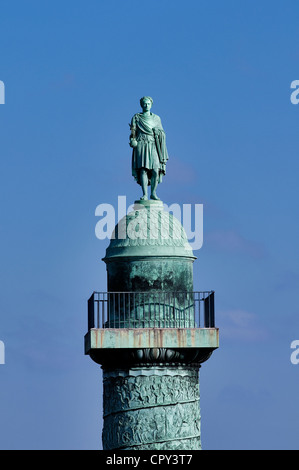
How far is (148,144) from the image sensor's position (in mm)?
85812

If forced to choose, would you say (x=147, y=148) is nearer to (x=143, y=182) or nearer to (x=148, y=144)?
(x=148, y=144)

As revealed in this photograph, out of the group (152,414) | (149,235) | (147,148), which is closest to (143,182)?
(147,148)

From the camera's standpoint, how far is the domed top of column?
84750 mm

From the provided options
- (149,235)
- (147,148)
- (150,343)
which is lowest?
(150,343)

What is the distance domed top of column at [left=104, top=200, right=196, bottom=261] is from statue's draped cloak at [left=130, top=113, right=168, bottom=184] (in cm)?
103

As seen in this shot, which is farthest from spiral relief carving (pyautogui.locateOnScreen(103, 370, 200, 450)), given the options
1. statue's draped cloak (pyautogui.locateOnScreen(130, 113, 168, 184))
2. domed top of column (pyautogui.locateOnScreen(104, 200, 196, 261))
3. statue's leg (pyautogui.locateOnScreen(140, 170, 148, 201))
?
statue's draped cloak (pyautogui.locateOnScreen(130, 113, 168, 184))

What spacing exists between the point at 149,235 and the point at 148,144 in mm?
2592

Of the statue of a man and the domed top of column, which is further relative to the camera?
the statue of a man

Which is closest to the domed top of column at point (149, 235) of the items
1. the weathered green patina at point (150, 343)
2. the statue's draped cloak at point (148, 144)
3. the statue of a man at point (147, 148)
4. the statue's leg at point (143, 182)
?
the weathered green patina at point (150, 343)

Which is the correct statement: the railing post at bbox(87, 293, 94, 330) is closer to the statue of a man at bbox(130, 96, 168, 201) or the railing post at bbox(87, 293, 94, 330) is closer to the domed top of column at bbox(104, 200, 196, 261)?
the domed top of column at bbox(104, 200, 196, 261)

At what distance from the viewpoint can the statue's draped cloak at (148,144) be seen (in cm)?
8581
